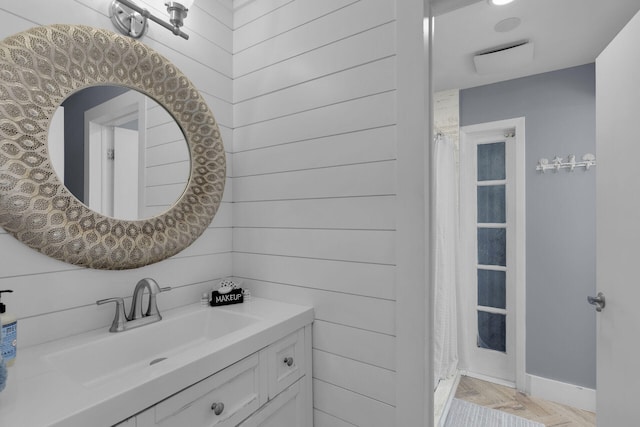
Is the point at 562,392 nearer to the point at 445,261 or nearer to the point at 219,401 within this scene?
the point at 445,261

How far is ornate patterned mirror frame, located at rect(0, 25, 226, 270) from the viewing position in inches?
34.6

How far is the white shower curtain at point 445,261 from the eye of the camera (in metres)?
2.31

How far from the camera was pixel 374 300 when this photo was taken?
1.16m

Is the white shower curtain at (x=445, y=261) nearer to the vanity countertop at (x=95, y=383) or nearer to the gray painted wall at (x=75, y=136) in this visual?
the vanity countertop at (x=95, y=383)

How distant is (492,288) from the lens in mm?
2678

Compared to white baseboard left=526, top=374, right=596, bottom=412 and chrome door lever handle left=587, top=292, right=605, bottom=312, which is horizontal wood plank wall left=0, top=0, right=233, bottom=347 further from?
white baseboard left=526, top=374, right=596, bottom=412

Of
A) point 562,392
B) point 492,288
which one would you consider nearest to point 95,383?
point 492,288

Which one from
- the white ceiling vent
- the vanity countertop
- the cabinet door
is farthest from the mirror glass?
the white ceiling vent

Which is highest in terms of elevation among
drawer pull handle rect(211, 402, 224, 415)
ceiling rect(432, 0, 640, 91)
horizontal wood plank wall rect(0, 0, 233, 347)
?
ceiling rect(432, 0, 640, 91)

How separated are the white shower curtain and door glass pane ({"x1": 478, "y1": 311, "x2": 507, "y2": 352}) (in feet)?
1.02

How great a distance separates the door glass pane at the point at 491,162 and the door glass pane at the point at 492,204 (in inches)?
3.6

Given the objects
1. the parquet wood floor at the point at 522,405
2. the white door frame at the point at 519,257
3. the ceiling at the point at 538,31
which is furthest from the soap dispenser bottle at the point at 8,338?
the white door frame at the point at 519,257

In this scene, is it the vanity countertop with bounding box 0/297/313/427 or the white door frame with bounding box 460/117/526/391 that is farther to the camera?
the white door frame with bounding box 460/117/526/391

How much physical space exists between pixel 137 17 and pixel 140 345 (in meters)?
1.18
